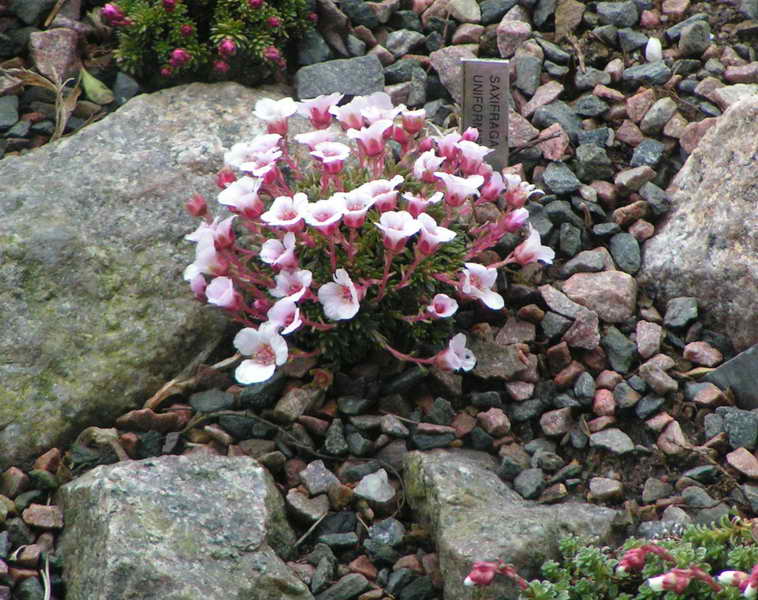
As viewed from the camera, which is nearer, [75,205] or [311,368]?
[311,368]

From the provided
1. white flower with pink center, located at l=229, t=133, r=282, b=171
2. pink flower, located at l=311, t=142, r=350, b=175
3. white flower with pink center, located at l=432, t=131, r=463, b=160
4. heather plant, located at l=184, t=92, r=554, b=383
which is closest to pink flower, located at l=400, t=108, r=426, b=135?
heather plant, located at l=184, t=92, r=554, b=383

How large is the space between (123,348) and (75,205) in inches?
27.8

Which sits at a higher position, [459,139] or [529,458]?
[459,139]

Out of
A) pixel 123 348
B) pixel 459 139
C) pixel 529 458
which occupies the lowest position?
pixel 529 458

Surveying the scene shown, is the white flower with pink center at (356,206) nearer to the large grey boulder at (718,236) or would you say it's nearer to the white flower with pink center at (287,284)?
the white flower with pink center at (287,284)

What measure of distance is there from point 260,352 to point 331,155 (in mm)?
770

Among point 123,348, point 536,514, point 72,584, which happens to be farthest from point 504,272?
point 72,584

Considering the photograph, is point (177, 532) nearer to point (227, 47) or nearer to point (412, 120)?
point (412, 120)

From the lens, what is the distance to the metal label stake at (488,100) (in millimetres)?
4711

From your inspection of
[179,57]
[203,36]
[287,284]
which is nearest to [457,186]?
[287,284]

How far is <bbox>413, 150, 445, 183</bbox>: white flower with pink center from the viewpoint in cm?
409

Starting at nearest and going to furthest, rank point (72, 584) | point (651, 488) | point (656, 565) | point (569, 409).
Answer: point (656, 565), point (72, 584), point (651, 488), point (569, 409)

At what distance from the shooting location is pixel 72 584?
3.46m

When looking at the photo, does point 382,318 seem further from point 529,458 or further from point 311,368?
point 529,458
